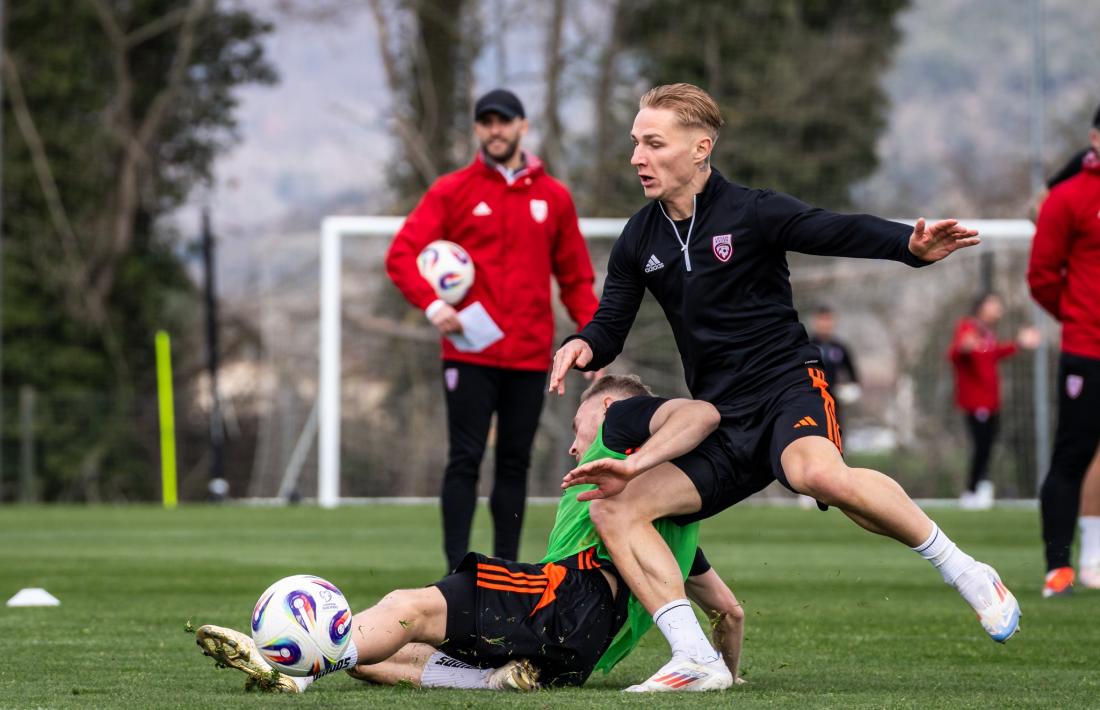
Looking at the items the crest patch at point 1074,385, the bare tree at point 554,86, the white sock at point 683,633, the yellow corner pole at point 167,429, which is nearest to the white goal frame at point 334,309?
the yellow corner pole at point 167,429

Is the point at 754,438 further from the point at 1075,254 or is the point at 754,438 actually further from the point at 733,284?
the point at 1075,254

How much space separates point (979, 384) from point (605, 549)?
13283 millimetres

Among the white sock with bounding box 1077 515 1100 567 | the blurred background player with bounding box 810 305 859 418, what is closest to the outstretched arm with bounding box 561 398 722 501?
the white sock with bounding box 1077 515 1100 567

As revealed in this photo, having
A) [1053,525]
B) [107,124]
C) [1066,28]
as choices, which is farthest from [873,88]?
[1053,525]

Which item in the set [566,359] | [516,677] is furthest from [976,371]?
[516,677]

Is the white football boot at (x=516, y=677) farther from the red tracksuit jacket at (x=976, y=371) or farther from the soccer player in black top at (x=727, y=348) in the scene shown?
the red tracksuit jacket at (x=976, y=371)

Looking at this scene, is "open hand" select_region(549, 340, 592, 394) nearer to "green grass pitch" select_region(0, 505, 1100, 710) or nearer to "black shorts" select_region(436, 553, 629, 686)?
"black shorts" select_region(436, 553, 629, 686)

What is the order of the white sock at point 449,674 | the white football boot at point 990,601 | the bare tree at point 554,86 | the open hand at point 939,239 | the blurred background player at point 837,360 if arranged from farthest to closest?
the bare tree at point 554,86, the blurred background player at point 837,360, the white sock at point 449,674, the white football boot at point 990,601, the open hand at point 939,239

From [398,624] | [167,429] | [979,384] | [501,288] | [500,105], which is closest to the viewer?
[398,624]

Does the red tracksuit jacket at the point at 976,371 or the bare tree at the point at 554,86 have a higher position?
the bare tree at the point at 554,86

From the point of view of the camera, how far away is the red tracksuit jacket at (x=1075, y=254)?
7227 millimetres

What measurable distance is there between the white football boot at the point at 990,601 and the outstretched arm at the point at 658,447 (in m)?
0.82

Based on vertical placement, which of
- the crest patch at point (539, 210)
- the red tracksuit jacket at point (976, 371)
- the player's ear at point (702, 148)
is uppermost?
the player's ear at point (702, 148)

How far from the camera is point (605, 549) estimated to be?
4613mm
